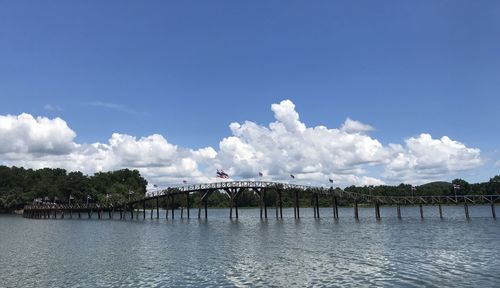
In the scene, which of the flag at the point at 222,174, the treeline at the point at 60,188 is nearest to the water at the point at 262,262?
the flag at the point at 222,174

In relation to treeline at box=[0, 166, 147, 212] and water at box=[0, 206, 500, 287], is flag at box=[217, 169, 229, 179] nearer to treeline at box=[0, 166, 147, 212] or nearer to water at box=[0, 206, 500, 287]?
water at box=[0, 206, 500, 287]

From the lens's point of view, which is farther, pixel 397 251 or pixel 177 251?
pixel 177 251

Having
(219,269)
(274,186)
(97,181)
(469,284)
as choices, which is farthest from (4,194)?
(469,284)

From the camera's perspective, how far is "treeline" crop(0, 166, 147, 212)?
16562 cm

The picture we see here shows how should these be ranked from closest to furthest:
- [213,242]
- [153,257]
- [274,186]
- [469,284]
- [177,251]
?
1. [469,284]
2. [153,257]
3. [177,251]
4. [213,242]
5. [274,186]

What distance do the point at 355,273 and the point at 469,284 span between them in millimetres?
6473

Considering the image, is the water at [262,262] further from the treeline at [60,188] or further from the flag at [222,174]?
the treeline at [60,188]

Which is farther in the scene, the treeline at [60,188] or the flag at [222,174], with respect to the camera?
the treeline at [60,188]

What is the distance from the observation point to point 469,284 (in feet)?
76.7

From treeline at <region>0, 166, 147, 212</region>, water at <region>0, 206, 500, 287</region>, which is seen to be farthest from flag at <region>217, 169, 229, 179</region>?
treeline at <region>0, 166, 147, 212</region>

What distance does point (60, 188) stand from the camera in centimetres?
17062

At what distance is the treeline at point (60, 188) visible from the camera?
166 metres

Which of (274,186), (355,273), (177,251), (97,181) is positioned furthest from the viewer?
(97,181)

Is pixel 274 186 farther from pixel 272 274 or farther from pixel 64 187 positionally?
pixel 64 187
